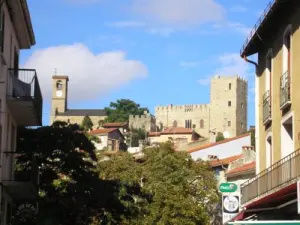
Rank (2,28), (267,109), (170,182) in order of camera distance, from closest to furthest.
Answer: (2,28) < (267,109) < (170,182)

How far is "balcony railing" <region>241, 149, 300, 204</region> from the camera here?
18.9m

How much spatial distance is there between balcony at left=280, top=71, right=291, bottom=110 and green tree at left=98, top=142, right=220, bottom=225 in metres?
22.0

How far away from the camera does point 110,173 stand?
50281 millimetres

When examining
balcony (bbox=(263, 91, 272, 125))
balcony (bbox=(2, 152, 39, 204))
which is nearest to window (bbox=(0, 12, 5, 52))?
balcony (bbox=(2, 152, 39, 204))

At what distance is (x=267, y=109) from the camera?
2406cm

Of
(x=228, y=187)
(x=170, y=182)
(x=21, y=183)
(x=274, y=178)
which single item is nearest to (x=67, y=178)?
(x=21, y=183)

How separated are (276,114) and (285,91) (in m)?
1.71

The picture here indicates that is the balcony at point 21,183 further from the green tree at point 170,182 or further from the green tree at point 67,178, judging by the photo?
the green tree at point 170,182

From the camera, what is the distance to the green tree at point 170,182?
1774 inches

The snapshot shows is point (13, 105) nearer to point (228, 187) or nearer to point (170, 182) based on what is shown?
point (228, 187)

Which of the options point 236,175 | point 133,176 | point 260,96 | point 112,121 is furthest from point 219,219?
point 112,121

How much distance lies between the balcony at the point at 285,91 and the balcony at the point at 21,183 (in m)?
6.55

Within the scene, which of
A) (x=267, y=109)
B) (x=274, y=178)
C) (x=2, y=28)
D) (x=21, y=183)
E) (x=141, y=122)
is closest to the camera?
(x=2, y=28)

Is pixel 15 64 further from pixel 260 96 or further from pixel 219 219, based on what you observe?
pixel 219 219
